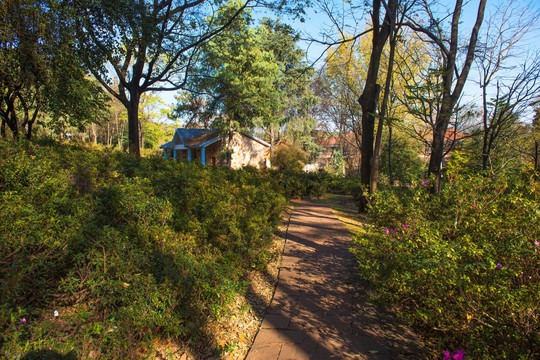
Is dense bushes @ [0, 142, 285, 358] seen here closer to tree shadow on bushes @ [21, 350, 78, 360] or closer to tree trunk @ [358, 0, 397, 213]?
tree shadow on bushes @ [21, 350, 78, 360]

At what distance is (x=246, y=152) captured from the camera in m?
25.5

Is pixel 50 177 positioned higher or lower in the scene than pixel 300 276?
higher

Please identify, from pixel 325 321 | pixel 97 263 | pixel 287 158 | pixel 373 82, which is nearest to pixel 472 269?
pixel 325 321

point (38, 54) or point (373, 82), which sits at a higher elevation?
point (373, 82)

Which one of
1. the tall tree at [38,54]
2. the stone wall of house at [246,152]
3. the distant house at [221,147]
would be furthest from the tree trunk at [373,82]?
the stone wall of house at [246,152]

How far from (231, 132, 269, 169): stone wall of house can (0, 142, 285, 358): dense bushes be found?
20.0 metres

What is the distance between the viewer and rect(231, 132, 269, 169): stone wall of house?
24.2 m

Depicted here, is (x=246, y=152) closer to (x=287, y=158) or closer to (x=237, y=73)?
(x=287, y=158)

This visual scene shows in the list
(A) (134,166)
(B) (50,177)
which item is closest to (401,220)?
(B) (50,177)

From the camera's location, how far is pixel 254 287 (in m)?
3.97

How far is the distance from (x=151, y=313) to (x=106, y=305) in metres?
0.39

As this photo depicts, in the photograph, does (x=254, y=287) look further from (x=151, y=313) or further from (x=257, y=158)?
(x=257, y=158)

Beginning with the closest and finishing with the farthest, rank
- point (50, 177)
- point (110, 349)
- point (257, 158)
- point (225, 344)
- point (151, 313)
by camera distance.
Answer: point (110, 349) → point (151, 313) → point (225, 344) → point (50, 177) → point (257, 158)

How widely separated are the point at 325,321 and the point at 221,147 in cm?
2200
